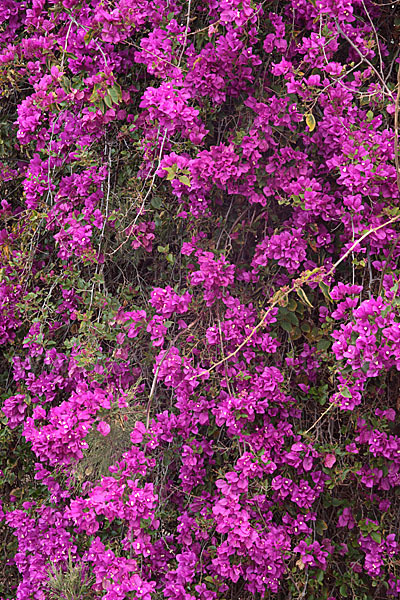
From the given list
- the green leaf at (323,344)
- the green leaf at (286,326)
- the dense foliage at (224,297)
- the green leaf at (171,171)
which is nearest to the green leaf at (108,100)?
the dense foliage at (224,297)

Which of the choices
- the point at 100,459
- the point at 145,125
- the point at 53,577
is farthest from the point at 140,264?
the point at 53,577

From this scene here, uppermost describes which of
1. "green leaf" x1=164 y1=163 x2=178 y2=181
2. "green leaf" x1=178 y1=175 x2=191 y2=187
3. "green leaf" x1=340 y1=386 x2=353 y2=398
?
"green leaf" x1=164 y1=163 x2=178 y2=181

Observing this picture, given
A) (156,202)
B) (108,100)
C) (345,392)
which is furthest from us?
(156,202)

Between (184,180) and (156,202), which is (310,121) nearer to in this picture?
(184,180)

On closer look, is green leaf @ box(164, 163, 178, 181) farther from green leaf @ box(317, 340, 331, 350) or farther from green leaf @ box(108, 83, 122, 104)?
green leaf @ box(317, 340, 331, 350)

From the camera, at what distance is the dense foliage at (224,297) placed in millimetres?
1692

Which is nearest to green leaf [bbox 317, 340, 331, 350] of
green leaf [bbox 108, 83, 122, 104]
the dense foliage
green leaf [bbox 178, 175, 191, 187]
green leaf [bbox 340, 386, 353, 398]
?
the dense foliage

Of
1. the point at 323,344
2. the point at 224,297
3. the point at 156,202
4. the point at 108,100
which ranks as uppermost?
the point at 108,100

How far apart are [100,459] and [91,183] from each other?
2.61ft

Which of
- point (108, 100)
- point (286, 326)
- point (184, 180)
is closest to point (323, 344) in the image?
point (286, 326)

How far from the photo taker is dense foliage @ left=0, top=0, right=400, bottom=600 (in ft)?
5.55

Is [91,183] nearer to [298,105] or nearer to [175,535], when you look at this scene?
[298,105]

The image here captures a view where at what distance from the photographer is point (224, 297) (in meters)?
1.80

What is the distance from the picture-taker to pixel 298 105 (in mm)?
1778
